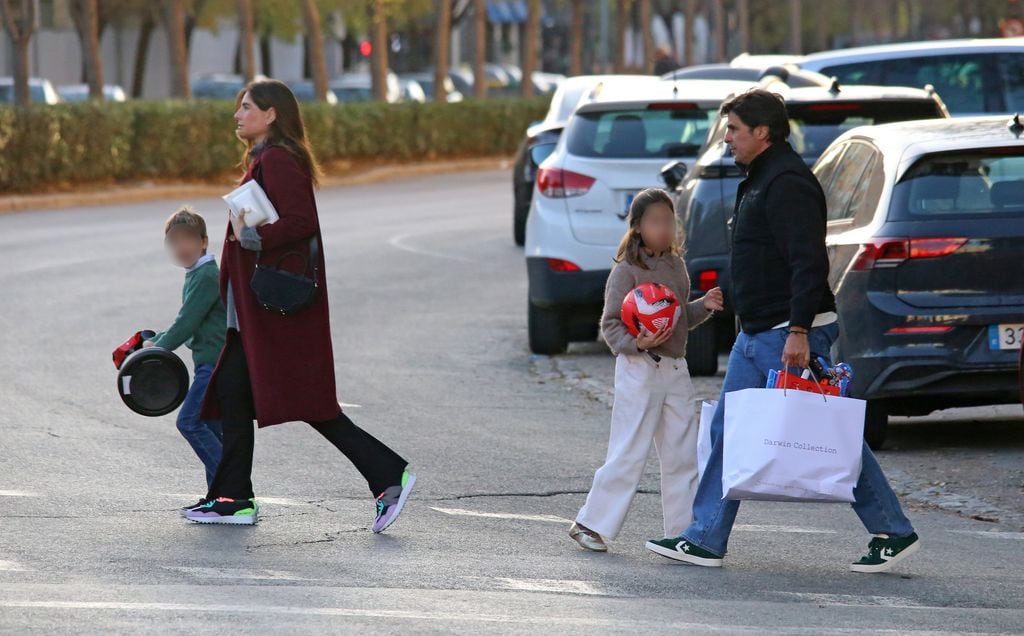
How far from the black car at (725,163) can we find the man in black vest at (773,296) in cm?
422

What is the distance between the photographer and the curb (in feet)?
88.3

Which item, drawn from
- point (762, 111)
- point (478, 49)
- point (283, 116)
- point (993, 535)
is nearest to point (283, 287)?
point (283, 116)

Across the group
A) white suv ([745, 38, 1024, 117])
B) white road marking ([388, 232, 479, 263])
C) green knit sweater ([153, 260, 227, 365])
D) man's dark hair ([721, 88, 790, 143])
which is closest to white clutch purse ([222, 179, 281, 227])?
→ green knit sweater ([153, 260, 227, 365])

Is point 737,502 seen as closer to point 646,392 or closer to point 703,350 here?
point 646,392

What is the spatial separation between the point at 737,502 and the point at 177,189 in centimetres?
2381

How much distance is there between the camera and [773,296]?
663cm

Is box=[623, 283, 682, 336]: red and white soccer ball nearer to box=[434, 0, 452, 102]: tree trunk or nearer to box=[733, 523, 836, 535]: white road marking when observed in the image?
box=[733, 523, 836, 535]: white road marking

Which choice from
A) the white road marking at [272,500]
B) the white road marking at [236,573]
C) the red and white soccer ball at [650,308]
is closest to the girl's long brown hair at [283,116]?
the red and white soccer ball at [650,308]

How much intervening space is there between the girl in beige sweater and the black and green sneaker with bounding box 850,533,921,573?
2.22 ft

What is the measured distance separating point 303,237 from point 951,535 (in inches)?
106

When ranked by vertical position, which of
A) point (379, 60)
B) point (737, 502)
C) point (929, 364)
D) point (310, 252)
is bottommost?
point (737, 502)

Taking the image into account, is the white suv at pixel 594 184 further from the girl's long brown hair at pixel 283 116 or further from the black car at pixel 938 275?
the girl's long brown hair at pixel 283 116

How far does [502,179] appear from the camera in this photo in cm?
3428

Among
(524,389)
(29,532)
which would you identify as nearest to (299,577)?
(29,532)
